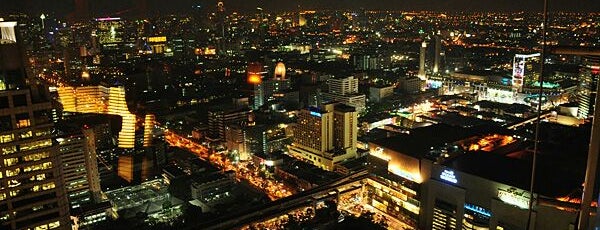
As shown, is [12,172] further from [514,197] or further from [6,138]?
[514,197]

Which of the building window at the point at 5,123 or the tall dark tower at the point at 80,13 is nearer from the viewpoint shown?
the building window at the point at 5,123

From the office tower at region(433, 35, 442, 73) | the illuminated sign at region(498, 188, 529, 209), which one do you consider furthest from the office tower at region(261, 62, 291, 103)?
the illuminated sign at region(498, 188, 529, 209)

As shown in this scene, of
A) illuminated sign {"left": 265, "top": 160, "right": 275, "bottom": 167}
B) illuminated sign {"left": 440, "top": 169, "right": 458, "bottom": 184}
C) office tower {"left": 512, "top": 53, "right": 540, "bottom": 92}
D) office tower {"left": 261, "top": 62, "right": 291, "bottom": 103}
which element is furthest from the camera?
office tower {"left": 261, "top": 62, "right": 291, "bottom": 103}

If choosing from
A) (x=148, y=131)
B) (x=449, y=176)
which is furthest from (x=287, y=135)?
(x=449, y=176)

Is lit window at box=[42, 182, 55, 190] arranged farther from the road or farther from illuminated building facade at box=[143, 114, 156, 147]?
illuminated building facade at box=[143, 114, 156, 147]

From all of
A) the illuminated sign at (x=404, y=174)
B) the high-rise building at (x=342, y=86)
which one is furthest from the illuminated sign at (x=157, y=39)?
the illuminated sign at (x=404, y=174)

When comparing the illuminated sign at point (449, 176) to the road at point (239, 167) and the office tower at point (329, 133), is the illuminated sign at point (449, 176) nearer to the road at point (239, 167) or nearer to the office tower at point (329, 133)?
the road at point (239, 167)
